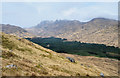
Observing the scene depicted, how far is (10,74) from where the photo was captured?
831 inches

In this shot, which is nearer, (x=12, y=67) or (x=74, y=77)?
(x=12, y=67)

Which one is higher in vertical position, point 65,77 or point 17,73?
point 17,73

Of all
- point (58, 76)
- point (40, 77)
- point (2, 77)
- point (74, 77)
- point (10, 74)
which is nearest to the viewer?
point (2, 77)

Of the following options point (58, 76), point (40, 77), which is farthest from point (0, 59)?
point (58, 76)

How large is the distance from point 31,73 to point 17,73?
332 centimetres

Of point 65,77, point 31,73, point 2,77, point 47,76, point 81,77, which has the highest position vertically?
point 2,77

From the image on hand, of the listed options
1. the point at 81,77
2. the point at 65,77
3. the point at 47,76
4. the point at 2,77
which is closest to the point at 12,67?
the point at 2,77

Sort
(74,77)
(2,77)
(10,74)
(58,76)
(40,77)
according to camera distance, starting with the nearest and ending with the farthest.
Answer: (2,77), (10,74), (40,77), (58,76), (74,77)

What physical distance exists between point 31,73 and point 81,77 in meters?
16.6

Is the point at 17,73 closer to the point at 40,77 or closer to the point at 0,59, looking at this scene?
the point at 40,77

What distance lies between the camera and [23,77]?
21.4m

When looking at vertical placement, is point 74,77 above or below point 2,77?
below

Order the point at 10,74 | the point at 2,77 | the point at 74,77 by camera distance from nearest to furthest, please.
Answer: the point at 2,77 → the point at 10,74 → the point at 74,77

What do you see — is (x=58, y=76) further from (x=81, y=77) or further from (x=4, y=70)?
(x=4, y=70)
